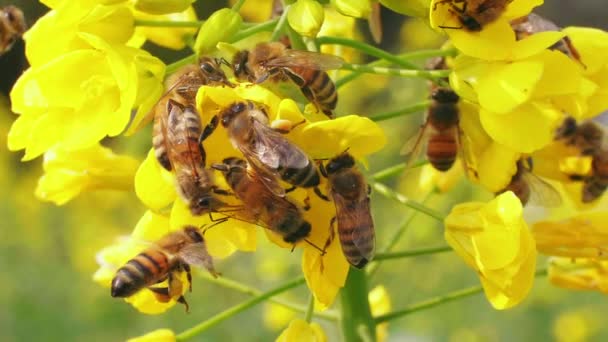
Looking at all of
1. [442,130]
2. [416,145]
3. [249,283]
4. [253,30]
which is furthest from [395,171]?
[249,283]

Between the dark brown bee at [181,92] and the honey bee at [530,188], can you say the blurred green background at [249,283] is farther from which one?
the dark brown bee at [181,92]

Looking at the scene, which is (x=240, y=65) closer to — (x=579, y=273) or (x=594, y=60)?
(x=594, y=60)

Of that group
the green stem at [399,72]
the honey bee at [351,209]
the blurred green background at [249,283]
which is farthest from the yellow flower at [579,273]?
the blurred green background at [249,283]

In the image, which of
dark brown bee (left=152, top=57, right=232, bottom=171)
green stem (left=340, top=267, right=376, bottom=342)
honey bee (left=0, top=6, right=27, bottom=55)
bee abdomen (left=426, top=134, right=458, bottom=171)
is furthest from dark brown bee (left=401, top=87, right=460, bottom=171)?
honey bee (left=0, top=6, right=27, bottom=55)

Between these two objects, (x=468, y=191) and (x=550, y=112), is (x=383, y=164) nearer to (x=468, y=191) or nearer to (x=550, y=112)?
(x=468, y=191)

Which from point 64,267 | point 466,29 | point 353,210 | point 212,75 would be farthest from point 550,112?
point 64,267

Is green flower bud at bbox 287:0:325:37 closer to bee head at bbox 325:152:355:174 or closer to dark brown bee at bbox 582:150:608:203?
bee head at bbox 325:152:355:174

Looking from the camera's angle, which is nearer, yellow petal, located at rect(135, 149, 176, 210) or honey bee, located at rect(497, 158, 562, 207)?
yellow petal, located at rect(135, 149, 176, 210)
